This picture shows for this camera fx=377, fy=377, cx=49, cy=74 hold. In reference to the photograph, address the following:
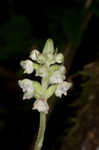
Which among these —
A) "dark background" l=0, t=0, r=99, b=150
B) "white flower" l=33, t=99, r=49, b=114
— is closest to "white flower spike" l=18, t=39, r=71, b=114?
"white flower" l=33, t=99, r=49, b=114

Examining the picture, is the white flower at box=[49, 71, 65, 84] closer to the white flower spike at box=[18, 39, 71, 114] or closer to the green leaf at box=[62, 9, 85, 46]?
the white flower spike at box=[18, 39, 71, 114]

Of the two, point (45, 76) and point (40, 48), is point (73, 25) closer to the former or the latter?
point (40, 48)

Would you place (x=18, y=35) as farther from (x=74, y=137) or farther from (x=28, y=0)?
(x=28, y=0)

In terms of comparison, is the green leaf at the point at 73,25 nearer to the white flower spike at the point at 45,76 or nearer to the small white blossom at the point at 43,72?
the white flower spike at the point at 45,76

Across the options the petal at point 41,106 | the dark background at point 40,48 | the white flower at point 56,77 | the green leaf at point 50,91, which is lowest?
the petal at point 41,106

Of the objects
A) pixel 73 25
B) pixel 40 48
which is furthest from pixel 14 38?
pixel 73 25

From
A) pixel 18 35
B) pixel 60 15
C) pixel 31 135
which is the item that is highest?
pixel 60 15

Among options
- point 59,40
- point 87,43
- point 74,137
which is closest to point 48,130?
point 74,137

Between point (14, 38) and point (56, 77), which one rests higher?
point (14, 38)

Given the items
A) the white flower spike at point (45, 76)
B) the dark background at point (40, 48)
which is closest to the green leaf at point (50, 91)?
the white flower spike at point (45, 76)
